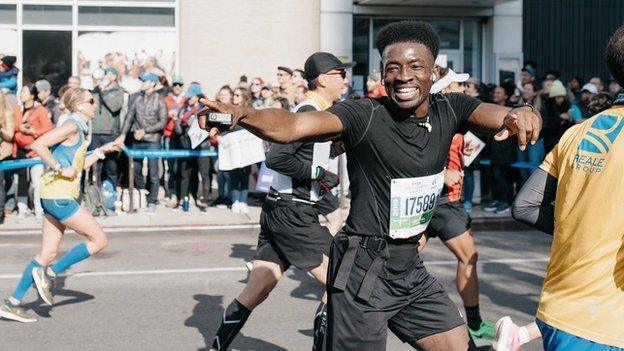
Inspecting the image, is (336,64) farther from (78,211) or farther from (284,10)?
(284,10)

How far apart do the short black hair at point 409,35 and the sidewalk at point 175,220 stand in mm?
9219

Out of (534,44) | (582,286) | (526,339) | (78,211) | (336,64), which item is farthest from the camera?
(534,44)

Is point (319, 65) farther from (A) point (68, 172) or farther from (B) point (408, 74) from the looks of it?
(B) point (408, 74)

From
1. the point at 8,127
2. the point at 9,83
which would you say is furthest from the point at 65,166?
the point at 9,83

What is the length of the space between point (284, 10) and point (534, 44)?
6.06 meters

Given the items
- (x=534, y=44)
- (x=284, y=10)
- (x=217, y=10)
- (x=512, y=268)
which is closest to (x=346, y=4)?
(x=284, y=10)

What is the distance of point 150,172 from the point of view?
15.0m

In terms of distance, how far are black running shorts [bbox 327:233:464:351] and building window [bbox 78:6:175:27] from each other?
1667 centimetres

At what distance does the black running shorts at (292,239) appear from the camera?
662cm

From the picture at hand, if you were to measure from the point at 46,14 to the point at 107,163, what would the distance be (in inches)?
255

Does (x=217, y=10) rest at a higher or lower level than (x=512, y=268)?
higher

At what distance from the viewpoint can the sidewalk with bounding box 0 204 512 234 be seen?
13500 millimetres

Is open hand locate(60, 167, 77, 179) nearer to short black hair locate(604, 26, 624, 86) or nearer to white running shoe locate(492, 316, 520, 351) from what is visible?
white running shoe locate(492, 316, 520, 351)

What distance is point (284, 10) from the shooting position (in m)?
21.1
